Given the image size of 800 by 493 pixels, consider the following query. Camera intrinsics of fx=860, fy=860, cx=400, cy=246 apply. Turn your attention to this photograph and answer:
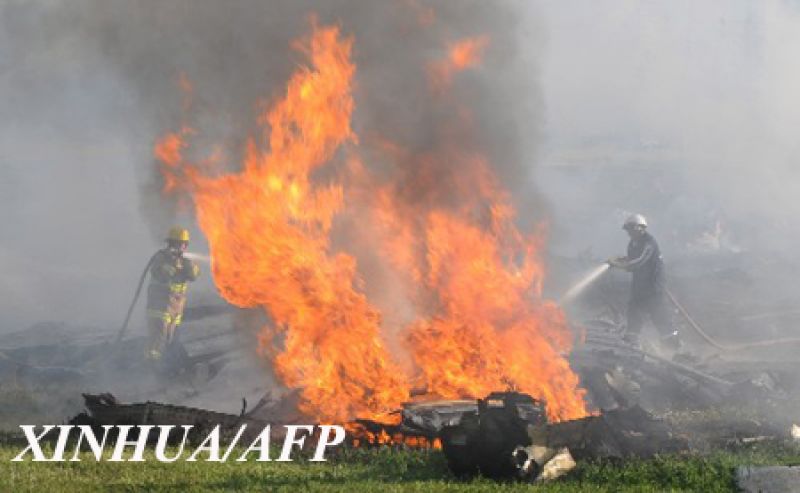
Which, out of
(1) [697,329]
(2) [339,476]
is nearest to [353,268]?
(2) [339,476]

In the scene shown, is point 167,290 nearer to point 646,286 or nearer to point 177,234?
point 177,234

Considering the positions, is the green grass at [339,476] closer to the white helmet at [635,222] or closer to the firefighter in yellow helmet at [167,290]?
the firefighter in yellow helmet at [167,290]

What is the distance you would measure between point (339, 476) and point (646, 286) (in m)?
14.2

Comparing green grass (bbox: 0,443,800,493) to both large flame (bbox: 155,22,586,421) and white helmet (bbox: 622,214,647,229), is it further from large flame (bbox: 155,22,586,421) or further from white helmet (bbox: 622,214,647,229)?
white helmet (bbox: 622,214,647,229)

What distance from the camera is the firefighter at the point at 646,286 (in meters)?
20.9

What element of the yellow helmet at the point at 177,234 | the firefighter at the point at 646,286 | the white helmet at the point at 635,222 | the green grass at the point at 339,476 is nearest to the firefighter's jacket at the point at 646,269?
the firefighter at the point at 646,286

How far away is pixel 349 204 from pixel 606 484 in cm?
815

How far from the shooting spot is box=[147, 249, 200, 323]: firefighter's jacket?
18328 millimetres

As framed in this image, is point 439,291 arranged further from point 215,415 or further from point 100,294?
point 100,294

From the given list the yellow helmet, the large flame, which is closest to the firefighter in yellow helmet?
the yellow helmet

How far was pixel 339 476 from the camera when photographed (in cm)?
843

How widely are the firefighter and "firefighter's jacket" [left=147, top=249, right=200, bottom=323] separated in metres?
10.1

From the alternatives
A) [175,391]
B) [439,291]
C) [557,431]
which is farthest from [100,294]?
[557,431]

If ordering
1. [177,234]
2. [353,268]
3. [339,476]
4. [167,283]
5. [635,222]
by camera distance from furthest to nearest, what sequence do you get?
1. [635,222]
2. [167,283]
3. [177,234]
4. [353,268]
5. [339,476]
